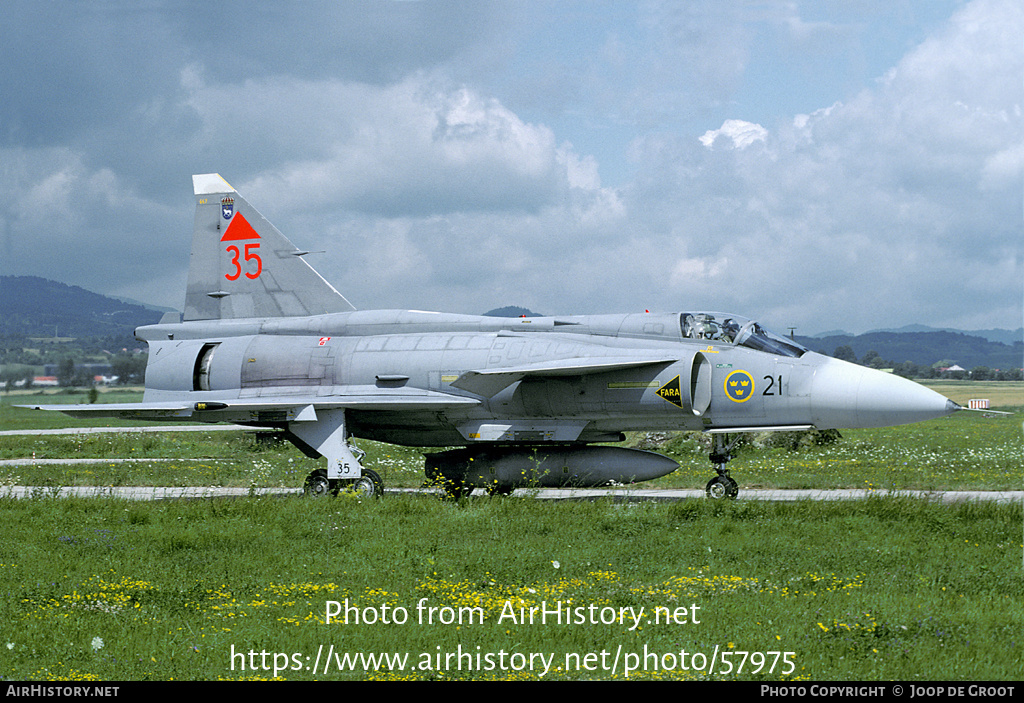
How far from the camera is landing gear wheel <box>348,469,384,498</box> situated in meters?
15.7

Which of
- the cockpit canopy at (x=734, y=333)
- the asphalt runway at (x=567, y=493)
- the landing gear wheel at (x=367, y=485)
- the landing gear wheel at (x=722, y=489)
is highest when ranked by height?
the cockpit canopy at (x=734, y=333)

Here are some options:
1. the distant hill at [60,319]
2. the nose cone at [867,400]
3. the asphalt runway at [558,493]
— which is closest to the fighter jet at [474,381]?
the nose cone at [867,400]

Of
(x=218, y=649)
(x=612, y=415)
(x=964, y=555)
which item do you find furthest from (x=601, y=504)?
(x=218, y=649)

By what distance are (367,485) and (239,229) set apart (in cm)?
632

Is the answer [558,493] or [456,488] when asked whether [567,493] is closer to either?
[558,493]

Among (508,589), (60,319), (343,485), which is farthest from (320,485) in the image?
(60,319)

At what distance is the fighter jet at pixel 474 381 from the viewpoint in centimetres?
1445

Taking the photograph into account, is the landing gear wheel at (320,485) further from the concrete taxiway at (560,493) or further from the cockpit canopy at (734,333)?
the cockpit canopy at (734,333)

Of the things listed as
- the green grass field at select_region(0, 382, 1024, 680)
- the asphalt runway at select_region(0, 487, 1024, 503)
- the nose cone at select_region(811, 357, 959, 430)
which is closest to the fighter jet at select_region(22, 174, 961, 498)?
the nose cone at select_region(811, 357, 959, 430)

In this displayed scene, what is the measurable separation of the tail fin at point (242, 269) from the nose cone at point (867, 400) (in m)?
9.00

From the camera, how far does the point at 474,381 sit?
1548 centimetres

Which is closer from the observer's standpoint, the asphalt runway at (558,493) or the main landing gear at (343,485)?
the asphalt runway at (558,493)
